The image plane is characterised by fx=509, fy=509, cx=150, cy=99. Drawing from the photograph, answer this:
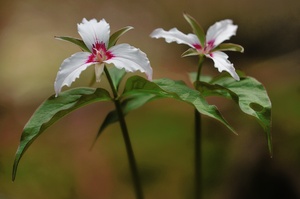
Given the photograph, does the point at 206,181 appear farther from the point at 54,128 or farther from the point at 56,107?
the point at 56,107

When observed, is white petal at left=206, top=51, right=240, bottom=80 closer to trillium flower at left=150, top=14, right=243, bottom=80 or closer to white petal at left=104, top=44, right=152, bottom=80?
trillium flower at left=150, top=14, right=243, bottom=80

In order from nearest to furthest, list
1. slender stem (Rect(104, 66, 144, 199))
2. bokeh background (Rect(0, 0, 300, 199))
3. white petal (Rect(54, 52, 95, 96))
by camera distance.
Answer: white petal (Rect(54, 52, 95, 96)), slender stem (Rect(104, 66, 144, 199)), bokeh background (Rect(0, 0, 300, 199))

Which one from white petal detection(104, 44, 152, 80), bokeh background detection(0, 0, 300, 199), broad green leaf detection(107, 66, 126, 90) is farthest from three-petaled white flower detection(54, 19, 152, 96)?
bokeh background detection(0, 0, 300, 199)

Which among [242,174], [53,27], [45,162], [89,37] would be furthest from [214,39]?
[53,27]

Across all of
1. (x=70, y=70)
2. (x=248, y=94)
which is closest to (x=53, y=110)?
(x=70, y=70)

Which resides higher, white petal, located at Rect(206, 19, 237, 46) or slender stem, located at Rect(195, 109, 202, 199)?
white petal, located at Rect(206, 19, 237, 46)

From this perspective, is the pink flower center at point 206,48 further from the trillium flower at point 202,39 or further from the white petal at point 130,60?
the white petal at point 130,60

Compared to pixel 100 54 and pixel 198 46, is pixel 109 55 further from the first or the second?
pixel 198 46
